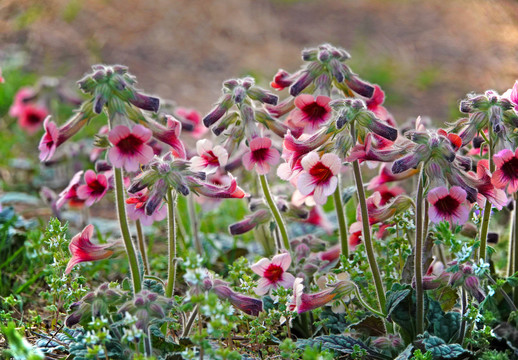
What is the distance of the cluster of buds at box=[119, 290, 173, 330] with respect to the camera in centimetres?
204

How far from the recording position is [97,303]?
216 cm

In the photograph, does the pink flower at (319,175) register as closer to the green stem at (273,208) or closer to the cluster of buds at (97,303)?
the green stem at (273,208)

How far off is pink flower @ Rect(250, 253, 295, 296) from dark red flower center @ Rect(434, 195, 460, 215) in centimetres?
55

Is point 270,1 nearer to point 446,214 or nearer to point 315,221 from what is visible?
point 315,221

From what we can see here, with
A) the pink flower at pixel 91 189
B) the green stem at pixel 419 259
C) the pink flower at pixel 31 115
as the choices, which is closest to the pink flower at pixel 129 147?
the pink flower at pixel 91 189

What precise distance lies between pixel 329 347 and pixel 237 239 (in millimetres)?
1697

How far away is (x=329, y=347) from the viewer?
2.36 metres

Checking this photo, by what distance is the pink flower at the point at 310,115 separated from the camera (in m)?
2.64

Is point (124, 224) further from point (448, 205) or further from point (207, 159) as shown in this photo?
point (448, 205)

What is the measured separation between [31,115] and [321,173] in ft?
12.0

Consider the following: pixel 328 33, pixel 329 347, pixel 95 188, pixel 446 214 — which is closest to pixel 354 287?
pixel 329 347

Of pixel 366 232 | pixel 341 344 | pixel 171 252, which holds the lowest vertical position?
pixel 341 344

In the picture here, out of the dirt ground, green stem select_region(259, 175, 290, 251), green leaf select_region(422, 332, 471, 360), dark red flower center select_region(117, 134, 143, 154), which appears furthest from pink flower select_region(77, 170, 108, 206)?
the dirt ground

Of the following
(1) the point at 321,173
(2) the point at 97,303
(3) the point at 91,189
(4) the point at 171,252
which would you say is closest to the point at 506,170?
(1) the point at 321,173
